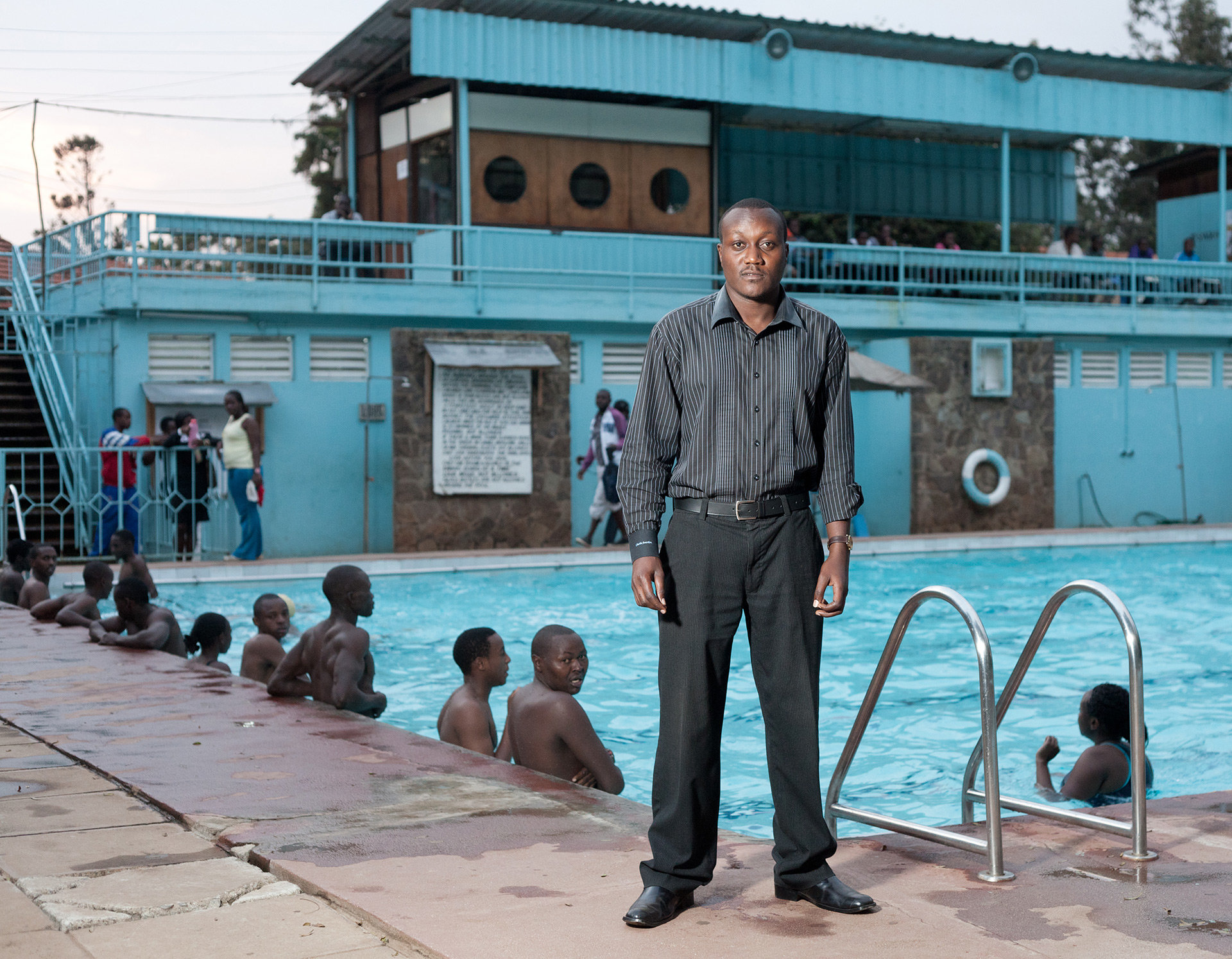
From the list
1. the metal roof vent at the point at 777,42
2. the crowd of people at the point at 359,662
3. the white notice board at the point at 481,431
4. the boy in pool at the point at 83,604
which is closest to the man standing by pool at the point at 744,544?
the crowd of people at the point at 359,662

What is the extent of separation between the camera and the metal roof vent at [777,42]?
1962 centimetres

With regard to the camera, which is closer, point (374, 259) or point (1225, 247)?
point (374, 259)

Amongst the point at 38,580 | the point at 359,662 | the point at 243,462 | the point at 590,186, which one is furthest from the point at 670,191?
the point at 359,662

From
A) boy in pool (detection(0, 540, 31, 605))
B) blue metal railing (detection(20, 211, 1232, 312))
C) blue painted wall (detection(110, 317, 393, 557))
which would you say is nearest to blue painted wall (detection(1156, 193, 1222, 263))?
blue metal railing (detection(20, 211, 1232, 312))

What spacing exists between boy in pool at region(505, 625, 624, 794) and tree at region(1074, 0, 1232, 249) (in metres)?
40.7

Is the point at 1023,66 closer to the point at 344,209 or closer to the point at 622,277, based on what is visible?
the point at 622,277

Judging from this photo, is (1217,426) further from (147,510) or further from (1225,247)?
(147,510)

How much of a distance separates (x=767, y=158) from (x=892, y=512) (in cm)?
704

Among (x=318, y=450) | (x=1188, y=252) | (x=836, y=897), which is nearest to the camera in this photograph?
(x=836, y=897)

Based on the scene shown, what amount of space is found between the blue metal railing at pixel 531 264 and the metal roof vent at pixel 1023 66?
2782 millimetres

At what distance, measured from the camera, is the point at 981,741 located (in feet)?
13.1

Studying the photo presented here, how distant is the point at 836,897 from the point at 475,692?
125 inches

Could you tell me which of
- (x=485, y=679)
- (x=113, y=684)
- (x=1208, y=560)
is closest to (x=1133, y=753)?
(x=485, y=679)

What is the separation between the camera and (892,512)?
20078 millimetres
